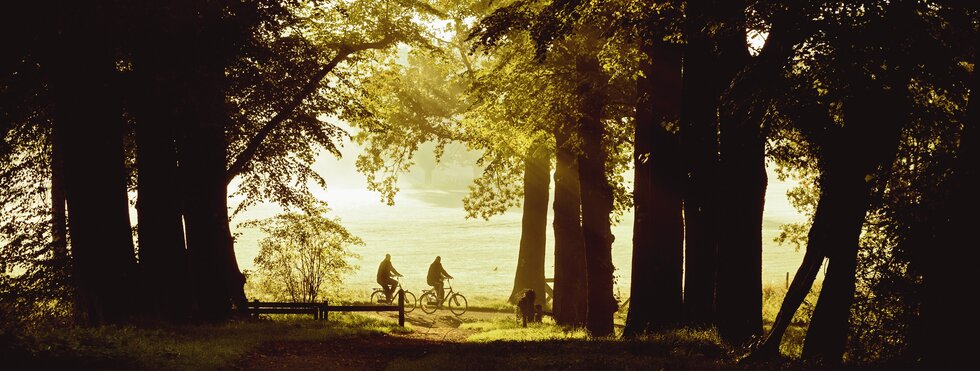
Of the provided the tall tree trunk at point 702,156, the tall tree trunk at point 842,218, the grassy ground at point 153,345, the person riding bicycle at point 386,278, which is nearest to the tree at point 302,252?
the person riding bicycle at point 386,278

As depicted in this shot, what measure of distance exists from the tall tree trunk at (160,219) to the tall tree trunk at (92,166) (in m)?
1.76

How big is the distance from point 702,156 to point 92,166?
35.0 ft

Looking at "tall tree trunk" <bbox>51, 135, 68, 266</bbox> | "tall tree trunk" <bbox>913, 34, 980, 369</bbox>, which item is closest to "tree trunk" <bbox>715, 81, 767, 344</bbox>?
"tall tree trunk" <bbox>913, 34, 980, 369</bbox>

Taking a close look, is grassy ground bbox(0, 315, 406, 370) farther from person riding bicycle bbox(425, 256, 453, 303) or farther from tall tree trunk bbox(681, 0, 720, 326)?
person riding bicycle bbox(425, 256, 453, 303)

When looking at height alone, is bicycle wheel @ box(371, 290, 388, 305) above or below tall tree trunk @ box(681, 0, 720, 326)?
below

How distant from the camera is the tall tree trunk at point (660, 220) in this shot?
13641mm

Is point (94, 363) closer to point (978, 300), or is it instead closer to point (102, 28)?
point (102, 28)

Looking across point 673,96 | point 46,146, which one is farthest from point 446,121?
point 673,96

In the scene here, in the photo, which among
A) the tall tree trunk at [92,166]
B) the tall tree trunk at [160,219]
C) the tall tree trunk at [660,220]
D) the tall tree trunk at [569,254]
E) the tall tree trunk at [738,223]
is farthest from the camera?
the tall tree trunk at [569,254]

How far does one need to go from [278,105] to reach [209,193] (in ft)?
8.77

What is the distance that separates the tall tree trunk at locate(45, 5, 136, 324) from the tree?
27.8ft

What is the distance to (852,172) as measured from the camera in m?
9.88

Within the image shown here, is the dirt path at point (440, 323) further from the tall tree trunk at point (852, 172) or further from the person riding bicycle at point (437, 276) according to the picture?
the tall tree trunk at point (852, 172)

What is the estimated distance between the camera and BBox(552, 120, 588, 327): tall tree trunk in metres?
22.0
